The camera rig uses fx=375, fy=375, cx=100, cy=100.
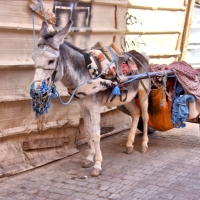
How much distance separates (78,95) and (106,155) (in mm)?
1523

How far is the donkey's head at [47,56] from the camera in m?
4.22

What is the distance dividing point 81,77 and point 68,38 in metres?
1.20

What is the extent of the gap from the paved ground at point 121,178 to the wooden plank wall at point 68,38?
373mm

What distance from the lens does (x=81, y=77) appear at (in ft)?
15.8

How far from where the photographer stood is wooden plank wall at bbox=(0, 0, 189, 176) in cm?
509

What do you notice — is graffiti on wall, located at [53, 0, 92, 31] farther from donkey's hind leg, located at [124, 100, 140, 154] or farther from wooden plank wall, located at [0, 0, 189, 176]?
donkey's hind leg, located at [124, 100, 140, 154]

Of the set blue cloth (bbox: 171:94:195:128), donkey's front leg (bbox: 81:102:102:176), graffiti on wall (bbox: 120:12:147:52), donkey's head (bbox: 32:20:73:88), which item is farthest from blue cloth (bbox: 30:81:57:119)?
graffiti on wall (bbox: 120:12:147:52)

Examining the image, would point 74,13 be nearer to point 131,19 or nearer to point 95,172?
point 131,19

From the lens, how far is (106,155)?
19.6 ft

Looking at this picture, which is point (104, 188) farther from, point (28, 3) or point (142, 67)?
point (28, 3)

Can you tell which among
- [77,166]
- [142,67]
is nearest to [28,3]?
[142,67]

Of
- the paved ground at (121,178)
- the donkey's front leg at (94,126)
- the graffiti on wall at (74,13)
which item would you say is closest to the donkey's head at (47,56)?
the donkey's front leg at (94,126)

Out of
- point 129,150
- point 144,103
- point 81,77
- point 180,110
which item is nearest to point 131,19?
point 144,103

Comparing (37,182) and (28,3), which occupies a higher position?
(28,3)
